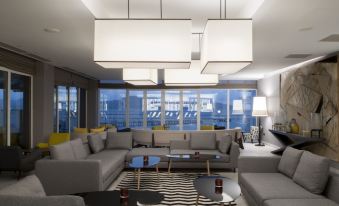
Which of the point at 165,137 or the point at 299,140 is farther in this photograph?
the point at 165,137

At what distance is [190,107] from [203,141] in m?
6.52

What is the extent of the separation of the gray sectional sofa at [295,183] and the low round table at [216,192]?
0.23m

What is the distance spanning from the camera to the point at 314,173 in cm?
318

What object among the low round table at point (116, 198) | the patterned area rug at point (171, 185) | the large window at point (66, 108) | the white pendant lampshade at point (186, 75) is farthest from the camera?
the large window at point (66, 108)

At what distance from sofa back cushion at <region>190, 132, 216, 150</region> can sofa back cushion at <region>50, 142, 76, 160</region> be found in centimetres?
281

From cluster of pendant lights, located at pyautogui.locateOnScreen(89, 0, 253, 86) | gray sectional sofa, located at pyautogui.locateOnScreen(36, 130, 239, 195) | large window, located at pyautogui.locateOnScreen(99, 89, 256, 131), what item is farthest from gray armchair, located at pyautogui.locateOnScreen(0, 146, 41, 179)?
large window, located at pyautogui.locateOnScreen(99, 89, 256, 131)

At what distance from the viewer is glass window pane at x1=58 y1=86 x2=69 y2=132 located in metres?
9.54

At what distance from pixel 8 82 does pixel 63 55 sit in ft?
4.44

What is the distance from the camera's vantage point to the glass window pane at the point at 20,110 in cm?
689

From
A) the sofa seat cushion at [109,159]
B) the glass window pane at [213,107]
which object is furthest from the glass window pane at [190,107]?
the sofa seat cushion at [109,159]

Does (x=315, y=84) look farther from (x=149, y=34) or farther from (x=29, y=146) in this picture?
(x=29, y=146)

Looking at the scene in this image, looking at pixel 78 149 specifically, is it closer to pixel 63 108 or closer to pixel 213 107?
pixel 63 108

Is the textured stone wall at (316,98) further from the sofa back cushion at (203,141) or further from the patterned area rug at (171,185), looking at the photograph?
the patterned area rug at (171,185)

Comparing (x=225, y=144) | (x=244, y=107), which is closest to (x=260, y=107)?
(x=244, y=107)
